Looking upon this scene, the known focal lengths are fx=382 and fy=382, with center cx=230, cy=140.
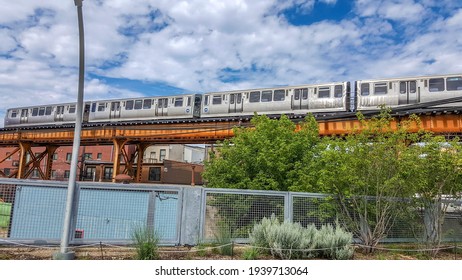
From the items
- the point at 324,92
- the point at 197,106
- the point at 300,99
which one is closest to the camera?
the point at 324,92

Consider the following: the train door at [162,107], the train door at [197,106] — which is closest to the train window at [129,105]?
the train door at [162,107]

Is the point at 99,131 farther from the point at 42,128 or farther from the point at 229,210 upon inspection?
the point at 229,210

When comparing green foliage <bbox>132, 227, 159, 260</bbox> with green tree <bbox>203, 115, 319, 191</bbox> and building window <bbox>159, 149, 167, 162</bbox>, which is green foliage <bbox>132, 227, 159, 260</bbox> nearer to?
green tree <bbox>203, 115, 319, 191</bbox>

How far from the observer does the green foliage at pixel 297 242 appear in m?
9.41

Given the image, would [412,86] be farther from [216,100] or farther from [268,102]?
[216,100]

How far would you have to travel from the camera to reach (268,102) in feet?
102

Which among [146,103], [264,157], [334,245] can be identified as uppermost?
[146,103]

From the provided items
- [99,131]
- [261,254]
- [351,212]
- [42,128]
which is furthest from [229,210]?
[42,128]

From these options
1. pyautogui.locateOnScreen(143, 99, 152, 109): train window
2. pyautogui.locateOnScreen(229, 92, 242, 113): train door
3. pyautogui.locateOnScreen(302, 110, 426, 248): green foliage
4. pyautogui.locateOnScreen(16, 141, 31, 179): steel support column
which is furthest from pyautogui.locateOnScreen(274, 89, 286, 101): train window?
pyautogui.locateOnScreen(16, 141, 31, 179): steel support column

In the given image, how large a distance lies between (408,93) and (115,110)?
27488 mm

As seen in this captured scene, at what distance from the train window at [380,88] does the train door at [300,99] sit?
509 cm

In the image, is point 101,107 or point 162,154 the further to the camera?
point 162,154

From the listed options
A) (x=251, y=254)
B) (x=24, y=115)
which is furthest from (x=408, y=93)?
(x=24, y=115)

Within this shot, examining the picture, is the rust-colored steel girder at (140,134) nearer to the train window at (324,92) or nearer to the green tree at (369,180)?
the train window at (324,92)
